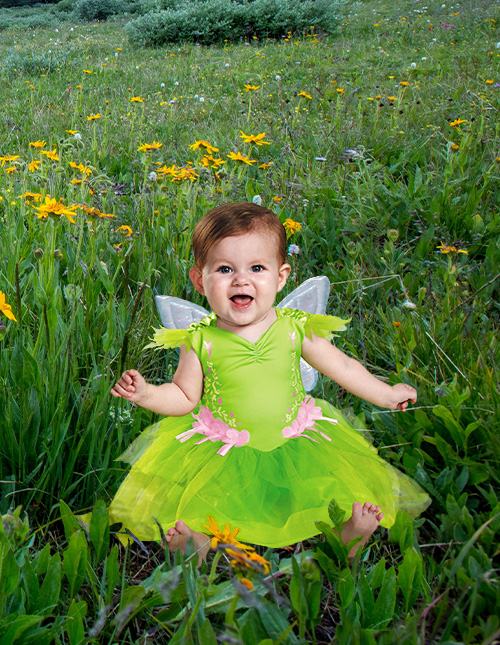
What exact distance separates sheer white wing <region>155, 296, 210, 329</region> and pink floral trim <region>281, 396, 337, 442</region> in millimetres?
375

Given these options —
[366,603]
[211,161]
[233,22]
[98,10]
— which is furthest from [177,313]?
[98,10]

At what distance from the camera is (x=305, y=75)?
25.0 feet

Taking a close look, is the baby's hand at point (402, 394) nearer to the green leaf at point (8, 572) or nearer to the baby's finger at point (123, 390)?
the baby's finger at point (123, 390)

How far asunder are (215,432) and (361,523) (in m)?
0.43

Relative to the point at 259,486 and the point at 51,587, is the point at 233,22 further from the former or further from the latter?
the point at 51,587

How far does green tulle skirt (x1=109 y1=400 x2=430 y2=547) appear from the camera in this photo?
1313 mm

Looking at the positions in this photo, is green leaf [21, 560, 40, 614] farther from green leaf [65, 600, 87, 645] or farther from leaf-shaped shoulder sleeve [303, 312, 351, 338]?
leaf-shaped shoulder sleeve [303, 312, 351, 338]

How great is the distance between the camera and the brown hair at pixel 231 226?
1397 millimetres

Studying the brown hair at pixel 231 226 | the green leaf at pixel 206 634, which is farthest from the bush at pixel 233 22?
the green leaf at pixel 206 634

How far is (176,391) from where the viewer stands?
1491 mm

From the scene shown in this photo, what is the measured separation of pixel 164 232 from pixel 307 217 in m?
0.88

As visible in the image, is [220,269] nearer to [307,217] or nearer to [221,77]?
[307,217]

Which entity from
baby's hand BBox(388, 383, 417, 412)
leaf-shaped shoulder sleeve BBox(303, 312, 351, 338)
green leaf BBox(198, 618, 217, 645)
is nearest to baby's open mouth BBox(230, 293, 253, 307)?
leaf-shaped shoulder sleeve BBox(303, 312, 351, 338)

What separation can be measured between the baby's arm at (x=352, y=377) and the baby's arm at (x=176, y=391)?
Answer: 11.9 inches
